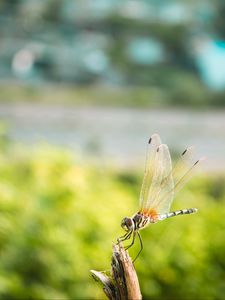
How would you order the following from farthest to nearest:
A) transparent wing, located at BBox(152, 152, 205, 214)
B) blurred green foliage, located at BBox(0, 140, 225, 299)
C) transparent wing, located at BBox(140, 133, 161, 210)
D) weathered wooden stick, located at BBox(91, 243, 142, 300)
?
blurred green foliage, located at BBox(0, 140, 225, 299)
transparent wing, located at BBox(140, 133, 161, 210)
transparent wing, located at BBox(152, 152, 205, 214)
weathered wooden stick, located at BBox(91, 243, 142, 300)

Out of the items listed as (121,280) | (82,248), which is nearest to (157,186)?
(121,280)

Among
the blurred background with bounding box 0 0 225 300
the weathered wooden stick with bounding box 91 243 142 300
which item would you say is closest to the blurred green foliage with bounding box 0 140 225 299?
the blurred background with bounding box 0 0 225 300

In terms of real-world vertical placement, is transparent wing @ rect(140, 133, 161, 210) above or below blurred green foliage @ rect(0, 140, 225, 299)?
below

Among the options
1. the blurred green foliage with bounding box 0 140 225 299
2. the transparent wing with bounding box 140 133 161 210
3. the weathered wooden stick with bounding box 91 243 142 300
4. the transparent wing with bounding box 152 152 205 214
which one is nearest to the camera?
the weathered wooden stick with bounding box 91 243 142 300

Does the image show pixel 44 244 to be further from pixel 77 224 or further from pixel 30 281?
pixel 77 224

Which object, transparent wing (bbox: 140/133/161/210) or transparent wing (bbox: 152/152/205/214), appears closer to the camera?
transparent wing (bbox: 152/152/205/214)

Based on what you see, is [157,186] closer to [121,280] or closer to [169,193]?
[169,193]

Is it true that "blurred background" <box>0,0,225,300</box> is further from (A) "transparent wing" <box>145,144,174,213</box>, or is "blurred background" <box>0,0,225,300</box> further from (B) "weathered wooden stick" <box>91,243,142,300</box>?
(B) "weathered wooden stick" <box>91,243,142,300</box>

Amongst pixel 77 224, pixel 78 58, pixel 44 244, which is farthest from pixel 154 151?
pixel 78 58
